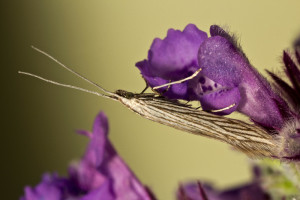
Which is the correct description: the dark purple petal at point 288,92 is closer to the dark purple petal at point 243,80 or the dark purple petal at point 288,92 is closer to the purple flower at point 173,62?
the dark purple petal at point 243,80

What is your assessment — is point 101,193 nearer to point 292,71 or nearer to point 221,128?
point 221,128

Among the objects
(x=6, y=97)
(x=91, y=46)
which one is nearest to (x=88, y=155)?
(x=91, y=46)

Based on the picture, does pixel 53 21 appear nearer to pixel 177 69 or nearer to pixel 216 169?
pixel 216 169

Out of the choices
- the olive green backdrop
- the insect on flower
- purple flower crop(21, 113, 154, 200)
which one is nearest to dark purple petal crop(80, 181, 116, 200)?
purple flower crop(21, 113, 154, 200)

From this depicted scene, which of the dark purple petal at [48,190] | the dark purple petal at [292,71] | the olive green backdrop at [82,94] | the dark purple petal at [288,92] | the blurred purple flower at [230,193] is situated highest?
the dark purple petal at [292,71]

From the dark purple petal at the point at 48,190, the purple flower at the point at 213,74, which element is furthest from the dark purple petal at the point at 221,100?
the dark purple petal at the point at 48,190

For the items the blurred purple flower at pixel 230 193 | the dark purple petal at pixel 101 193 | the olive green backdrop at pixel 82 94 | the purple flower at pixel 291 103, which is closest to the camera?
the purple flower at pixel 291 103

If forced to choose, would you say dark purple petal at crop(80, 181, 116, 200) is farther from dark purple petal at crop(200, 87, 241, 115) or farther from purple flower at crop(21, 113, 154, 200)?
dark purple petal at crop(200, 87, 241, 115)
